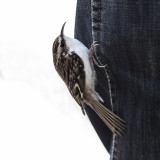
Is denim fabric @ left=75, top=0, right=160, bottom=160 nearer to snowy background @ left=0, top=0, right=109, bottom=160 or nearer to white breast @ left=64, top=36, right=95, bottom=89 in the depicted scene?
white breast @ left=64, top=36, right=95, bottom=89

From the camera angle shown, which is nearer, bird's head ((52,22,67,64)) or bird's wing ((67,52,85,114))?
bird's wing ((67,52,85,114))

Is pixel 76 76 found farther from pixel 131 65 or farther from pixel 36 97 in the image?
pixel 36 97

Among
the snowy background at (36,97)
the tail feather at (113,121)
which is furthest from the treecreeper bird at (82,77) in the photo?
the snowy background at (36,97)

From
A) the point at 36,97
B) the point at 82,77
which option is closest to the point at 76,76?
the point at 82,77

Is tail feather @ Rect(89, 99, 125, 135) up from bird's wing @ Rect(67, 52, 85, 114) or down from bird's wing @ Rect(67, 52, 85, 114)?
down

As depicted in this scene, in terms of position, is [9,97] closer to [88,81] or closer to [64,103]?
[64,103]

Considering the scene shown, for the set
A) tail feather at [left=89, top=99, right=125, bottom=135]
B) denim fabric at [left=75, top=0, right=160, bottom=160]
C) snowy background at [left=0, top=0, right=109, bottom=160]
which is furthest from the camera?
snowy background at [left=0, top=0, right=109, bottom=160]

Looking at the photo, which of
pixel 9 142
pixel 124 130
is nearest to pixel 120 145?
pixel 124 130

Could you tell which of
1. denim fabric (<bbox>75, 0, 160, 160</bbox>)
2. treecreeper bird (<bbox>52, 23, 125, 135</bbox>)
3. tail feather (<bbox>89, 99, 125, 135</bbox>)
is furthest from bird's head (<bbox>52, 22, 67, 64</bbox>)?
tail feather (<bbox>89, 99, 125, 135</bbox>)
